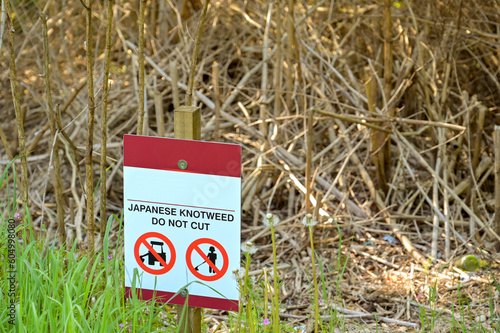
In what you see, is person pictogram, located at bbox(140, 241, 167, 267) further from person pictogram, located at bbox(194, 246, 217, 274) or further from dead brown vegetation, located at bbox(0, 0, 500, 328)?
dead brown vegetation, located at bbox(0, 0, 500, 328)

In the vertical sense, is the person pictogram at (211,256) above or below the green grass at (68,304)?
above

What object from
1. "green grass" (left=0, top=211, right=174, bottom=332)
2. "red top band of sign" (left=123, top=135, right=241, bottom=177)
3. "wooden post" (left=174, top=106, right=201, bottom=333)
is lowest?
"green grass" (left=0, top=211, right=174, bottom=332)

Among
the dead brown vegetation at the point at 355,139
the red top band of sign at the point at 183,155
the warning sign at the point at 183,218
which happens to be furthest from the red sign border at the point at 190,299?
the dead brown vegetation at the point at 355,139

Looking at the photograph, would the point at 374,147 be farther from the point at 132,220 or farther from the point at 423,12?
the point at 132,220

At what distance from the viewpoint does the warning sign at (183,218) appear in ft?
5.76

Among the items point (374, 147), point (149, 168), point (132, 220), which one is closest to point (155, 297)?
point (132, 220)

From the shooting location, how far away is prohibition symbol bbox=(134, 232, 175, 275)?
183 centimetres

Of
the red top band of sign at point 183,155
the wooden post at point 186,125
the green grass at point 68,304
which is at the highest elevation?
the wooden post at point 186,125

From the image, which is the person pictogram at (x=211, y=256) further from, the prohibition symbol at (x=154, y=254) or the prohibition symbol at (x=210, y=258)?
the prohibition symbol at (x=154, y=254)

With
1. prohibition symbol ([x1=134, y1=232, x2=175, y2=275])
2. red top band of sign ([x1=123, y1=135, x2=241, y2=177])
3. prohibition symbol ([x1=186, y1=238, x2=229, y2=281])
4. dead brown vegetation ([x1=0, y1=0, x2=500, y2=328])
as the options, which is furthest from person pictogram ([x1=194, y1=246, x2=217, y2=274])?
dead brown vegetation ([x1=0, y1=0, x2=500, y2=328])

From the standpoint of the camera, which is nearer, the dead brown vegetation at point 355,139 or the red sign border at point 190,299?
the red sign border at point 190,299

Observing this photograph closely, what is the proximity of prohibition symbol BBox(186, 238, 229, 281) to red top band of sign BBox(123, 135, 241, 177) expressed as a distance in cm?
21

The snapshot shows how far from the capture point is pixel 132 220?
1.84m

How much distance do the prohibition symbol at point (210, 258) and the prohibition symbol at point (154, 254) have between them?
58 millimetres
